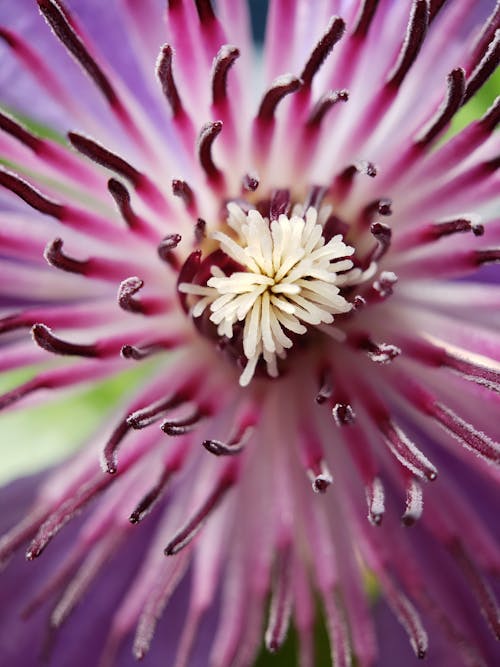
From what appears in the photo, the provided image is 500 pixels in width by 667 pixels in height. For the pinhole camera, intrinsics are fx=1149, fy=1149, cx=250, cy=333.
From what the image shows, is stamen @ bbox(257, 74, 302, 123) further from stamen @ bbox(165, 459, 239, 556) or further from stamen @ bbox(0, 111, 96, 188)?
stamen @ bbox(165, 459, 239, 556)

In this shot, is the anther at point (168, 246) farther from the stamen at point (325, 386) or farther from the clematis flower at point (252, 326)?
the stamen at point (325, 386)

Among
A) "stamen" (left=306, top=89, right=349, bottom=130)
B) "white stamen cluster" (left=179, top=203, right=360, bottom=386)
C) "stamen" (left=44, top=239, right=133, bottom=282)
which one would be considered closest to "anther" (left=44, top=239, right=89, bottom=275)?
"stamen" (left=44, top=239, right=133, bottom=282)

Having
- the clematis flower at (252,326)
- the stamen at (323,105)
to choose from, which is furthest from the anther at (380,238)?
the stamen at (323,105)

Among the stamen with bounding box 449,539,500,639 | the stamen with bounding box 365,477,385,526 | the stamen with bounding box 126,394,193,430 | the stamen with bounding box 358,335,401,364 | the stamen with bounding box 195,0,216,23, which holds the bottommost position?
the stamen with bounding box 449,539,500,639

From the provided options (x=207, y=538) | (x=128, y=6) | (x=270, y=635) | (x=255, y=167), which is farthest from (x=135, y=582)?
(x=128, y=6)

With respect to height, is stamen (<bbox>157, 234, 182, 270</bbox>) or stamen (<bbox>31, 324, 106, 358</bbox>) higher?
stamen (<bbox>157, 234, 182, 270</bbox>)

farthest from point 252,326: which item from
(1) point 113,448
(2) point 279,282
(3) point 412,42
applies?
(3) point 412,42
